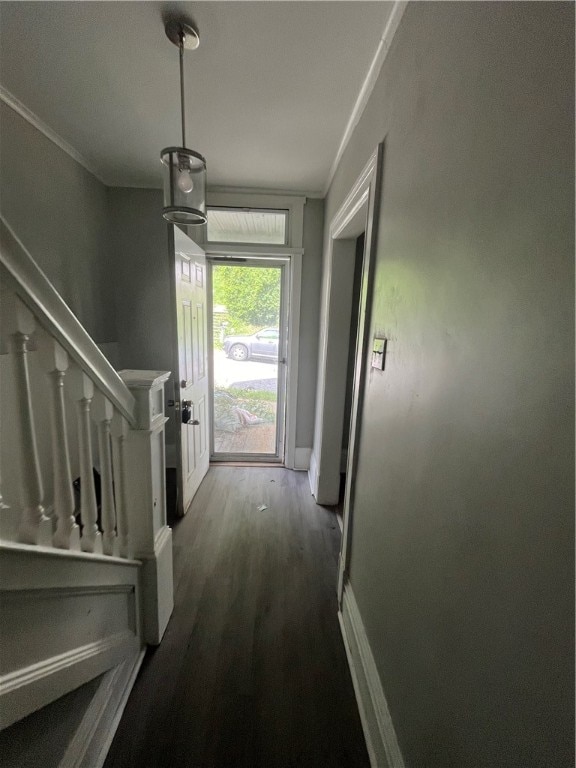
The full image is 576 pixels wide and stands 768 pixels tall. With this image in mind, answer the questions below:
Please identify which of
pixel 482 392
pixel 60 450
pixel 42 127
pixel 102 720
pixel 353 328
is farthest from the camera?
pixel 353 328

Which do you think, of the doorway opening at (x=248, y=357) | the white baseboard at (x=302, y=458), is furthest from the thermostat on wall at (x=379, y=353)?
the white baseboard at (x=302, y=458)

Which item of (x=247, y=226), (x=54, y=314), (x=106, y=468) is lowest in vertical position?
(x=106, y=468)

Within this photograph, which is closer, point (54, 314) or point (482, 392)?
point (482, 392)

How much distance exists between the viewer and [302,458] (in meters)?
3.10

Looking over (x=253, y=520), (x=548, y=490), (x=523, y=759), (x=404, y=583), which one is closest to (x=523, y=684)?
(x=523, y=759)

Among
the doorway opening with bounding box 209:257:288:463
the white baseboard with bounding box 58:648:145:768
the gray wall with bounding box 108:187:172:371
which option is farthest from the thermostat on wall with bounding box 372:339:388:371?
the gray wall with bounding box 108:187:172:371

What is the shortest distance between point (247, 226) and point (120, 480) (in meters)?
2.40

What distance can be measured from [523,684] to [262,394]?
2903 millimetres

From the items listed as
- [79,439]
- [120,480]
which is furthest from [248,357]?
[79,439]

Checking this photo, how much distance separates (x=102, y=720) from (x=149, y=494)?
75 cm

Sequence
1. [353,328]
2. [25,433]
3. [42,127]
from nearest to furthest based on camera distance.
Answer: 1. [25,433]
2. [42,127]
3. [353,328]

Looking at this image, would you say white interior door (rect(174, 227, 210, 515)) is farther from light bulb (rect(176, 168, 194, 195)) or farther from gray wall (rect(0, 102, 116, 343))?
gray wall (rect(0, 102, 116, 343))

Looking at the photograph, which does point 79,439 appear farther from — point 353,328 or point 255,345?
point 353,328

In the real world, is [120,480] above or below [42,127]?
below
